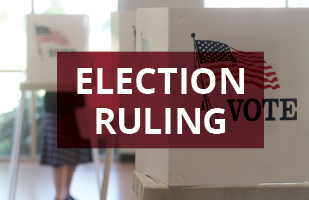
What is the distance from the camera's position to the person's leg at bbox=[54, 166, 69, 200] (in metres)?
2.21

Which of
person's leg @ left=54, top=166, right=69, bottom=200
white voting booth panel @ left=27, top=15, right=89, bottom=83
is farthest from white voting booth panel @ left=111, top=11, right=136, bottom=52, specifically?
person's leg @ left=54, top=166, right=69, bottom=200

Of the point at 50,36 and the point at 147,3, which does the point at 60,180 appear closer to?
the point at 50,36

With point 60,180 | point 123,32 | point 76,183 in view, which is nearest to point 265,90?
point 123,32

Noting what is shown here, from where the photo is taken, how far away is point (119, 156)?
14.6 ft

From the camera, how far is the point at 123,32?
74.1 inches

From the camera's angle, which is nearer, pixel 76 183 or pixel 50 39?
pixel 50 39

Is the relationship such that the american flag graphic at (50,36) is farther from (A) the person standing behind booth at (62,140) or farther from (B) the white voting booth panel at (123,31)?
(A) the person standing behind booth at (62,140)

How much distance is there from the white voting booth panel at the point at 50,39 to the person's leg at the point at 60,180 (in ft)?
2.40

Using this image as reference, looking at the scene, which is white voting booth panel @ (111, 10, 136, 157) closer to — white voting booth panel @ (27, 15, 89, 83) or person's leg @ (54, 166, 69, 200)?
white voting booth panel @ (27, 15, 89, 83)

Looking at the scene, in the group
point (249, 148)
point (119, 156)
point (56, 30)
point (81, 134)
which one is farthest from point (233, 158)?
point (119, 156)

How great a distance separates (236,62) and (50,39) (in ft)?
4.02

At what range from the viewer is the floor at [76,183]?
9.01 ft

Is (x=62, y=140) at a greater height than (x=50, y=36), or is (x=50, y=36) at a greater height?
(x=50, y=36)

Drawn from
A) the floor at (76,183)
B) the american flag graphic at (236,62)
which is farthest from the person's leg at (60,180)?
the american flag graphic at (236,62)
